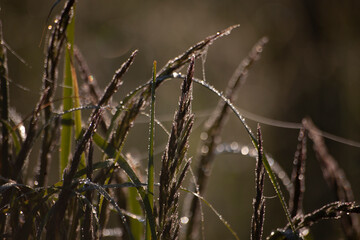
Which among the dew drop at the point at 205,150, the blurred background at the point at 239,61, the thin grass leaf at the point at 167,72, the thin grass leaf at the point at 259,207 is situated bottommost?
the thin grass leaf at the point at 259,207

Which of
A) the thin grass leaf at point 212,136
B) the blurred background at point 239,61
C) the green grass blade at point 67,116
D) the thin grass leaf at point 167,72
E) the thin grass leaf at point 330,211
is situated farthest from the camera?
the blurred background at point 239,61

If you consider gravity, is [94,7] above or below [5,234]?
above

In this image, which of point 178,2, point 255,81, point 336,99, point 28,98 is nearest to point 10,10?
point 28,98

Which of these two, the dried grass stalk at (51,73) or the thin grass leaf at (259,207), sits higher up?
the dried grass stalk at (51,73)

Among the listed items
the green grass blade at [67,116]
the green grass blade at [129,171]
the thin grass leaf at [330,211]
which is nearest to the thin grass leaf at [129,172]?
the green grass blade at [129,171]

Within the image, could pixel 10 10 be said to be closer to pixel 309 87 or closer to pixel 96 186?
pixel 309 87

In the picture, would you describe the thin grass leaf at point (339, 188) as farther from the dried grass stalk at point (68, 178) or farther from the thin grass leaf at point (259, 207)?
the dried grass stalk at point (68, 178)

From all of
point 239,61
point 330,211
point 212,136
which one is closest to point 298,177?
point 330,211

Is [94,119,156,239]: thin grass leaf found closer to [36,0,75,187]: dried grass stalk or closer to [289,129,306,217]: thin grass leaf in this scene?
[36,0,75,187]: dried grass stalk
